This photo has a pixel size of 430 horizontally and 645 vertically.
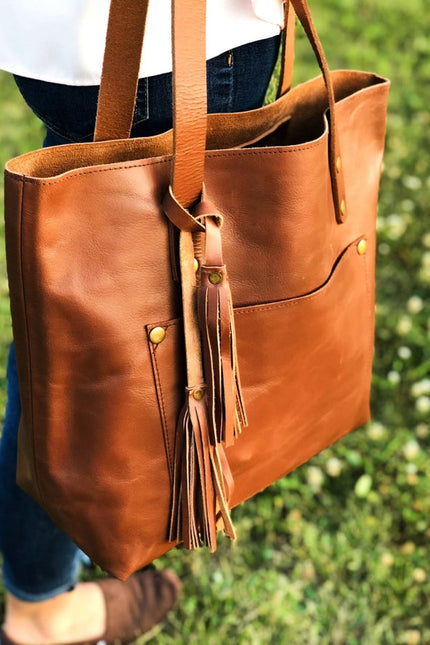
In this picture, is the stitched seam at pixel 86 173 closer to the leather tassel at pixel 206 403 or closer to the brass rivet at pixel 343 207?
the leather tassel at pixel 206 403

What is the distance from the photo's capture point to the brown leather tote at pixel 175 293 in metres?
0.94

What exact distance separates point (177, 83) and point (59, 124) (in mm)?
237

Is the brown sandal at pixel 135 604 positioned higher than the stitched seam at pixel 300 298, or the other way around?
the stitched seam at pixel 300 298

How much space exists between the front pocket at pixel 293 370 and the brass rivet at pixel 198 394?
2cm

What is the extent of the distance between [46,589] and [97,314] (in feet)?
2.44

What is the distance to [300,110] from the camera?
124cm

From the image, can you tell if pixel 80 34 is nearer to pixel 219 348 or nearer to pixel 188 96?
pixel 188 96

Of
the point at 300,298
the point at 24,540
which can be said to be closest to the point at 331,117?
the point at 300,298

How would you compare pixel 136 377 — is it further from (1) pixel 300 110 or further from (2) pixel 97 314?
(1) pixel 300 110

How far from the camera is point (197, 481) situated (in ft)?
3.60

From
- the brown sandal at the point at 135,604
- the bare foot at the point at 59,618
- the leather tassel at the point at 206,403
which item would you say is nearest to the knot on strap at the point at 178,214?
the leather tassel at the point at 206,403

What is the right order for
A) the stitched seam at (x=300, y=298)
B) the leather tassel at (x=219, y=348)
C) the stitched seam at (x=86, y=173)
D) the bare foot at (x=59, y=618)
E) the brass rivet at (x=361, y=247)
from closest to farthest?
the stitched seam at (x=86, y=173)
the leather tassel at (x=219, y=348)
the stitched seam at (x=300, y=298)
the brass rivet at (x=361, y=247)
the bare foot at (x=59, y=618)

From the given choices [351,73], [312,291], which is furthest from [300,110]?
[312,291]

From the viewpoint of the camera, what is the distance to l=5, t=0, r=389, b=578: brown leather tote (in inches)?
37.1
